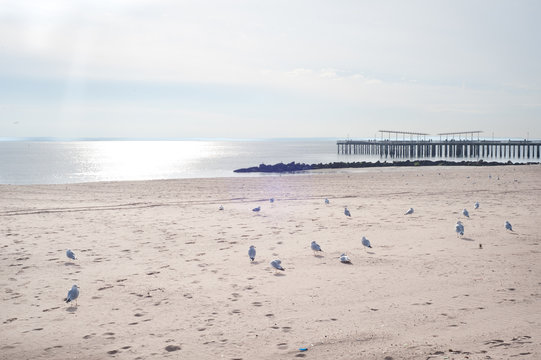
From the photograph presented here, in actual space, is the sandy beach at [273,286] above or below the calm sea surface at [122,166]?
below

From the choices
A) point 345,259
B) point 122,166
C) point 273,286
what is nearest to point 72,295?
point 273,286

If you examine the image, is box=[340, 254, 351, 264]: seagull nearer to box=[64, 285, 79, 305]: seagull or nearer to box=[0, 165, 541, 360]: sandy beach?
box=[0, 165, 541, 360]: sandy beach

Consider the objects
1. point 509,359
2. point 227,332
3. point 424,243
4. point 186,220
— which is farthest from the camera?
point 186,220

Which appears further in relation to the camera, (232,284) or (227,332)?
(232,284)

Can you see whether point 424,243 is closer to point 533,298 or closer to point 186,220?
point 533,298

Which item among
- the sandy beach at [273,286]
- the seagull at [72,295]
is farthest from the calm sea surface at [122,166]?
the seagull at [72,295]

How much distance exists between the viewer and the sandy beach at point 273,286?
198 inches

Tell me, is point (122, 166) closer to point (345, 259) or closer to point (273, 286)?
point (345, 259)

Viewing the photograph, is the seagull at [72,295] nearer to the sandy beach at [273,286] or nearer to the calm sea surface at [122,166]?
the sandy beach at [273,286]

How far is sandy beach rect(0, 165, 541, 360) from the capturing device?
16.5 feet

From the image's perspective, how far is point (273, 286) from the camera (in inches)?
278

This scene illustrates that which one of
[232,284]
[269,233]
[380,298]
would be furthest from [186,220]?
[380,298]

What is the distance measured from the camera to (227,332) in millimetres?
5387

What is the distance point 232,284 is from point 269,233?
401cm
